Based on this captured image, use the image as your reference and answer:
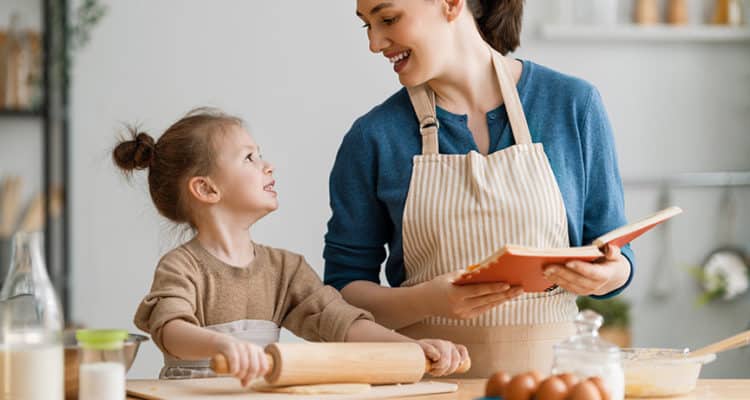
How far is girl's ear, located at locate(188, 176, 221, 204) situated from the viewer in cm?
184

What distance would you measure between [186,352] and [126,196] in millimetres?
2214

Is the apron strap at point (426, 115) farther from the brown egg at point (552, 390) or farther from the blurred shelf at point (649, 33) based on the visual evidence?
the blurred shelf at point (649, 33)

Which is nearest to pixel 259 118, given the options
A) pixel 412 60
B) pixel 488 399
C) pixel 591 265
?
pixel 412 60

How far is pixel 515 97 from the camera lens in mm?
2008

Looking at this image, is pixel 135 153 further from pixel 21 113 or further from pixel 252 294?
pixel 21 113

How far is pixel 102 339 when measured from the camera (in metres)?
1.30

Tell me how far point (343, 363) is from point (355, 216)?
1.82 ft

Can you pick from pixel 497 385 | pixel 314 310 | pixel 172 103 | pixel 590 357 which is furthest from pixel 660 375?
pixel 172 103

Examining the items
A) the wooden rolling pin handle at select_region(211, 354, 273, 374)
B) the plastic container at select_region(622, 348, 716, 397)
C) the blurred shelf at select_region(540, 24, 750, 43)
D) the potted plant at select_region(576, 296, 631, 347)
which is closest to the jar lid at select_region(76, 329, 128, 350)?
the wooden rolling pin handle at select_region(211, 354, 273, 374)

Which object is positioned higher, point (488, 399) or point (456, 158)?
point (456, 158)

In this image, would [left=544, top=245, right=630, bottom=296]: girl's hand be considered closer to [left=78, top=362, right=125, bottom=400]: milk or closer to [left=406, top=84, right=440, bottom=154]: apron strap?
[left=406, top=84, right=440, bottom=154]: apron strap

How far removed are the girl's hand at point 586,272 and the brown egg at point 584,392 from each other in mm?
347

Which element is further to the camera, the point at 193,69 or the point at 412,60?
the point at 193,69

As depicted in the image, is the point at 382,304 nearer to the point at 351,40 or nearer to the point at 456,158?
the point at 456,158
